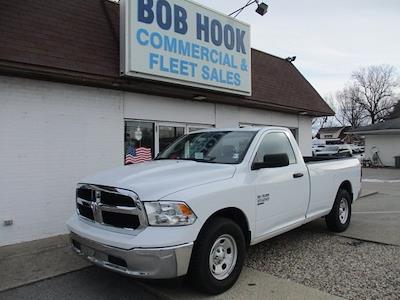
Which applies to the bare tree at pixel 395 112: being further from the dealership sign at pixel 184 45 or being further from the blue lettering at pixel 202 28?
the blue lettering at pixel 202 28

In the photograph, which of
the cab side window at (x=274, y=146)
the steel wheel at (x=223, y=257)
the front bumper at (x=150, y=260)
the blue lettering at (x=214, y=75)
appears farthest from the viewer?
the blue lettering at (x=214, y=75)

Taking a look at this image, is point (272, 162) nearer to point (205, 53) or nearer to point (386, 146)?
point (205, 53)

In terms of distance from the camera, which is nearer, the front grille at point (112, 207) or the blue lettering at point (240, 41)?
the front grille at point (112, 207)

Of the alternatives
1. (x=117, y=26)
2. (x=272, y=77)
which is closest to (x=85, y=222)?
(x=117, y=26)

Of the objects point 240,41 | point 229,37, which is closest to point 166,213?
point 229,37

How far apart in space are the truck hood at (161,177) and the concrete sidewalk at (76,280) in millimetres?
1268

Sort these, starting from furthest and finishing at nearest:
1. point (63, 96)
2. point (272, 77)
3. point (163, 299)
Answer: point (272, 77) < point (63, 96) < point (163, 299)

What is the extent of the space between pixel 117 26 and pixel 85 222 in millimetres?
5162

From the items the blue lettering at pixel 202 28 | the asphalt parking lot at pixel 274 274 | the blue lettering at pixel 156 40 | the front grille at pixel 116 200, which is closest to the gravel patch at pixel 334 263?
the asphalt parking lot at pixel 274 274

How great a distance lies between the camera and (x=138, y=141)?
895 centimetres

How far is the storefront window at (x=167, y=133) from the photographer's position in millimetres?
9367

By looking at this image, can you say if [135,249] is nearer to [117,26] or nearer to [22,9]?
[22,9]

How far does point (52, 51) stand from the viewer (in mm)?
7051

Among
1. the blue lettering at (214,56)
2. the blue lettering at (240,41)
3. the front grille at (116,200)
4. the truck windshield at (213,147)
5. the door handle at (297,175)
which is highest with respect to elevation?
the blue lettering at (240,41)
